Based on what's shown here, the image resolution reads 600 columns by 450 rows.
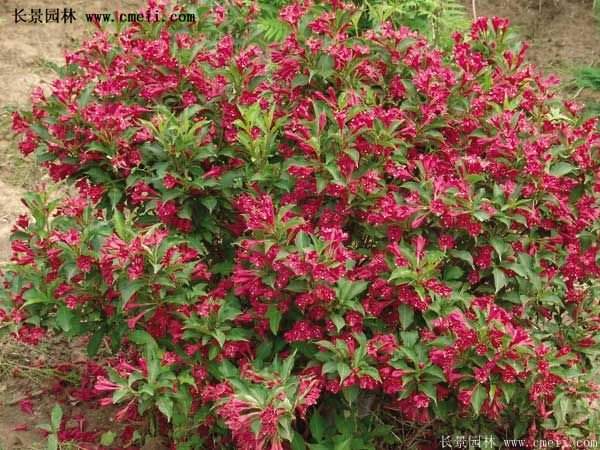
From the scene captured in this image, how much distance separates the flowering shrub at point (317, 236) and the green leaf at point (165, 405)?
12 mm

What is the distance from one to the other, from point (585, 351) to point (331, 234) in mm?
1036

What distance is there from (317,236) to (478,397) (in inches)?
25.8

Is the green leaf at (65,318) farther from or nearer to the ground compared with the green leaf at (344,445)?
farther from the ground

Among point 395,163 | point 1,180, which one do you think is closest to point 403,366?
point 395,163

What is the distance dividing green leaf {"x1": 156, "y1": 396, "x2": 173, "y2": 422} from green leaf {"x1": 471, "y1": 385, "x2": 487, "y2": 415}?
89 cm

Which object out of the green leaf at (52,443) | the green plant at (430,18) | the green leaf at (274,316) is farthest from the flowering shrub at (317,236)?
the green plant at (430,18)

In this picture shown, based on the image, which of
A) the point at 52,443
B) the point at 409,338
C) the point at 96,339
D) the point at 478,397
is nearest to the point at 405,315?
the point at 409,338

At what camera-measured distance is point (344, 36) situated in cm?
278

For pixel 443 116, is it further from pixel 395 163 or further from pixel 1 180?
pixel 1 180

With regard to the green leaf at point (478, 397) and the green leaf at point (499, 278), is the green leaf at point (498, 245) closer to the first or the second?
the green leaf at point (499, 278)

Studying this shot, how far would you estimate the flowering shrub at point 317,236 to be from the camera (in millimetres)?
2436

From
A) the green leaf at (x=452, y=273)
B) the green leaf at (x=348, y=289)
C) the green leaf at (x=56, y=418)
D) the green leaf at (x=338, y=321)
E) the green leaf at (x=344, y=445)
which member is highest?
the green leaf at (x=452, y=273)

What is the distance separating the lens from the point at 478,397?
7.98 ft

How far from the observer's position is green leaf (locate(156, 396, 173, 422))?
2.49 metres
